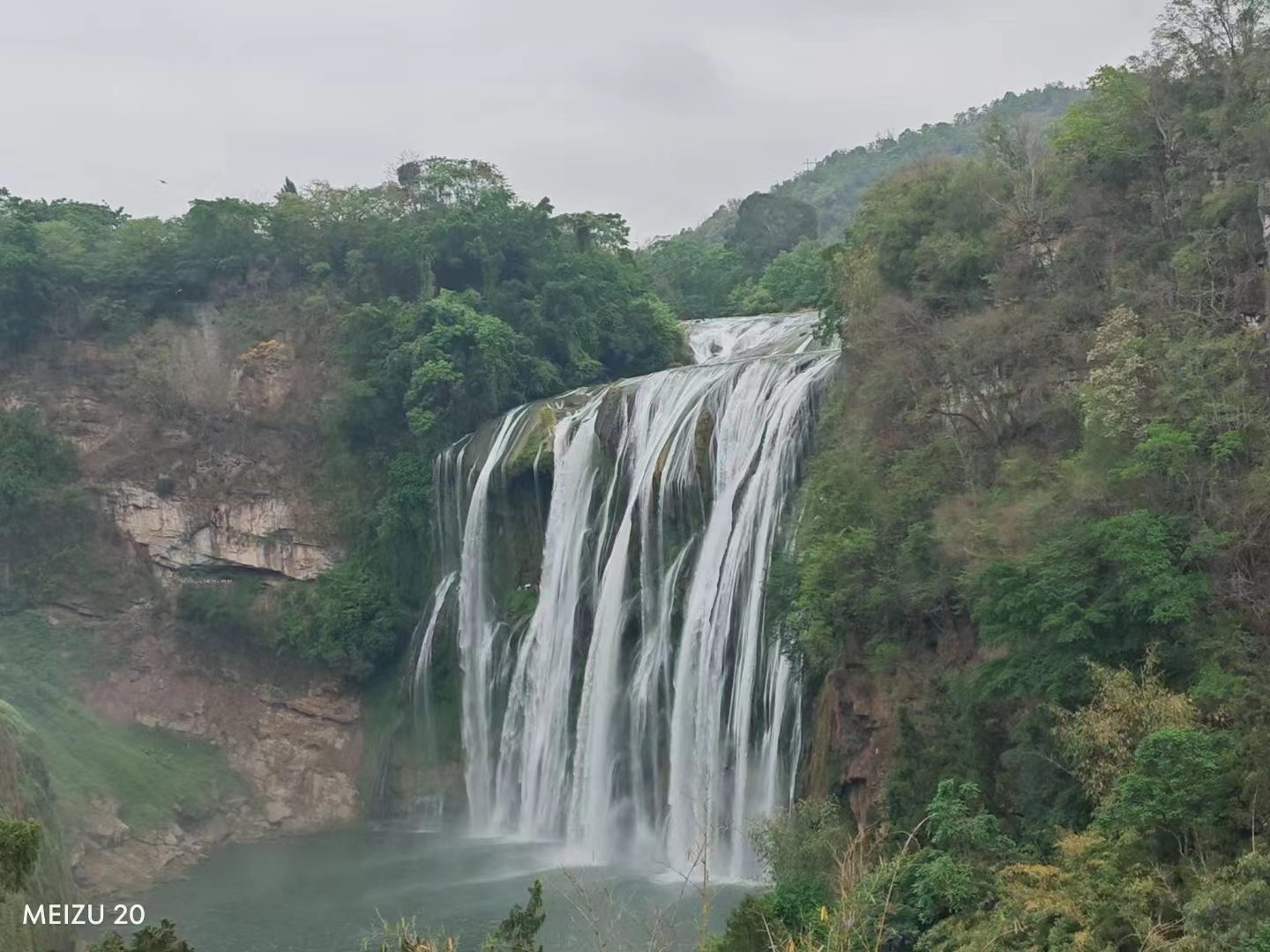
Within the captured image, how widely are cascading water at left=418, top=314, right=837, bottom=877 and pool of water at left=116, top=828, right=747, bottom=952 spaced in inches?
38.5

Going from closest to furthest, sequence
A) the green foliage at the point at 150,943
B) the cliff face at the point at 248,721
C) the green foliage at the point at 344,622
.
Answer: the green foliage at the point at 150,943, the cliff face at the point at 248,721, the green foliage at the point at 344,622

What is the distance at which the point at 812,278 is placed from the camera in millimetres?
41531

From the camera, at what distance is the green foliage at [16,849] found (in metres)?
11.3

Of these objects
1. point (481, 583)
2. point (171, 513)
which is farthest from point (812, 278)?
point (171, 513)

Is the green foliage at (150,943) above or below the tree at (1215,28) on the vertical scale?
below

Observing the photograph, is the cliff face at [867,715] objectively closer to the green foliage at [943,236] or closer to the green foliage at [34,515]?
the green foliage at [943,236]

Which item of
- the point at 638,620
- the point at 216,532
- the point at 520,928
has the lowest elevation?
the point at 520,928

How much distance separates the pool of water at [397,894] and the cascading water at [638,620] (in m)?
0.98

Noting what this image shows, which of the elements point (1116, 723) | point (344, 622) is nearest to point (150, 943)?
point (1116, 723)

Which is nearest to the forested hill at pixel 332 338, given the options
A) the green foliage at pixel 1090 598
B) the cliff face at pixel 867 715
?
the cliff face at pixel 867 715

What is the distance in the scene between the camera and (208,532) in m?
34.1

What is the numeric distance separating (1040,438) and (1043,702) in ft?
17.7

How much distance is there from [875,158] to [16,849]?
245ft

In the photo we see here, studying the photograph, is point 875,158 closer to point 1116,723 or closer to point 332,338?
point 332,338
